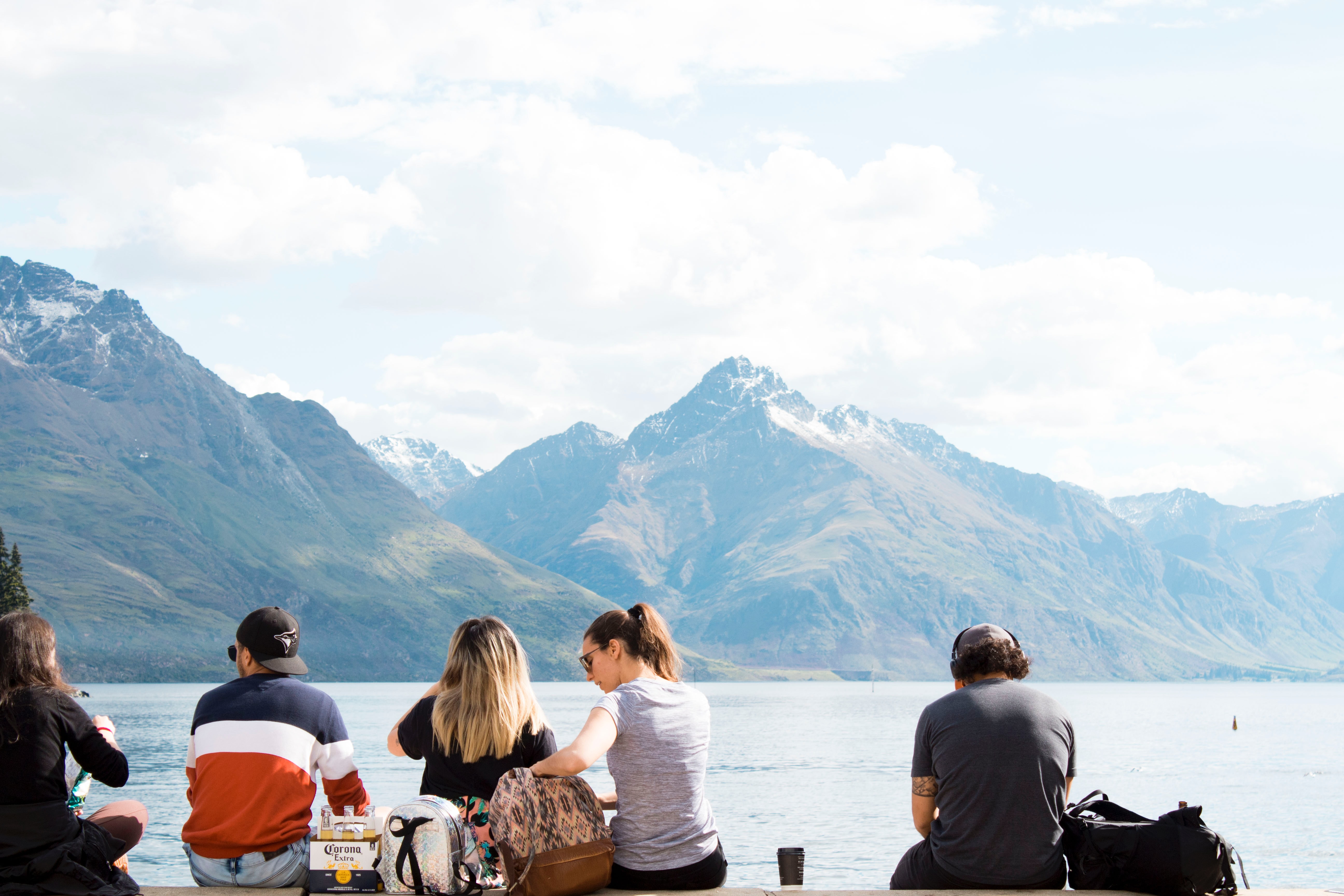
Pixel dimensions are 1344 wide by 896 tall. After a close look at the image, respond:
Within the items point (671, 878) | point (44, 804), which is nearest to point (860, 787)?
point (671, 878)

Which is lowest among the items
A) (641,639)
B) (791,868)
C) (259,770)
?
(791,868)

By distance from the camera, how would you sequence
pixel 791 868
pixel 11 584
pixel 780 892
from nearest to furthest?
pixel 780 892 → pixel 791 868 → pixel 11 584

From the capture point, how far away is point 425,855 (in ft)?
25.8

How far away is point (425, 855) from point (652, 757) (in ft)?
5.27

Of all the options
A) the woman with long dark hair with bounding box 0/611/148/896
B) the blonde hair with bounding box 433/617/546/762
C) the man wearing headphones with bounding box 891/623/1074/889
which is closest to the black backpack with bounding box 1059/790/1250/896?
the man wearing headphones with bounding box 891/623/1074/889

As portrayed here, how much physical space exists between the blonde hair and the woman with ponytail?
1.97 ft

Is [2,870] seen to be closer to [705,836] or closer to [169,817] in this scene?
[705,836]

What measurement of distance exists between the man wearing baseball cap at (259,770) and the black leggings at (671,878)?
6.39ft

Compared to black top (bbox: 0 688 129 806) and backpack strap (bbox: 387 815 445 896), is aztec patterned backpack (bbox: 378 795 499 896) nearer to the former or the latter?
backpack strap (bbox: 387 815 445 896)

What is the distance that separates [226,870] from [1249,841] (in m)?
57.8

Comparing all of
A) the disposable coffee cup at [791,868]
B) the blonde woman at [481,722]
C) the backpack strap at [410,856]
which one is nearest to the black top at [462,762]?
the blonde woman at [481,722]

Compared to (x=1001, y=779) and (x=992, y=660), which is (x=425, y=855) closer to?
(x=1001, y=779)

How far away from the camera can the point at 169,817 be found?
179ft

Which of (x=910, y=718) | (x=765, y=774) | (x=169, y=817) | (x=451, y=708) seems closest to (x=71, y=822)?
(x=451, y=708)
